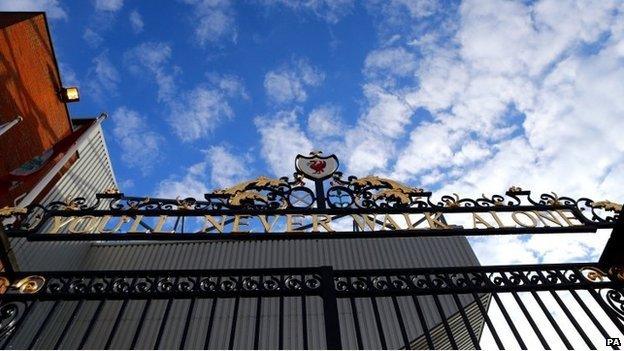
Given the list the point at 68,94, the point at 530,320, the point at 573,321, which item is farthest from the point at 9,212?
the point at 68,94

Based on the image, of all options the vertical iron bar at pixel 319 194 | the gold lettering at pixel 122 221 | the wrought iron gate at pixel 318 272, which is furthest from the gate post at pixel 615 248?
the gold lettering at pixel 122 221

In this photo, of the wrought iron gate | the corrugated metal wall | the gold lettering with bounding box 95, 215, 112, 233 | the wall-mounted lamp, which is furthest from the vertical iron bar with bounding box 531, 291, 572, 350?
the wall-mounted lamp

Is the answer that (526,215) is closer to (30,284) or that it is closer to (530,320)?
(530,320)

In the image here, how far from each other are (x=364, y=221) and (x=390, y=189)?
76 cm

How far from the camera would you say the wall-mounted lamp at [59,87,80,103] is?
53.8ft

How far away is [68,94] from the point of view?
Result: 16.4 metres

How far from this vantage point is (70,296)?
4691 millimetres

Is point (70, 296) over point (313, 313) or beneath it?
beneath

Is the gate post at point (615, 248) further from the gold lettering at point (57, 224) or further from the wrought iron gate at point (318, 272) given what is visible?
the gold lettering at point (57, 224)

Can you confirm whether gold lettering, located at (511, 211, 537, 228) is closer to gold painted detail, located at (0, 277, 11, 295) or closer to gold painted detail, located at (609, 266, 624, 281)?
gold painted detail, located at (609, 266, 624, 281)

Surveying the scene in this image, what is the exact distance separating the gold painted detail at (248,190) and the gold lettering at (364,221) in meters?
1.16

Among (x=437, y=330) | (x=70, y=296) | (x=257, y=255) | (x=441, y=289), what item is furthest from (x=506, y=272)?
(x=257, y=255)

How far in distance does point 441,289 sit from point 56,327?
12.4m

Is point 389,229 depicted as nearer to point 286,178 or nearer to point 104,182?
point 286,178
